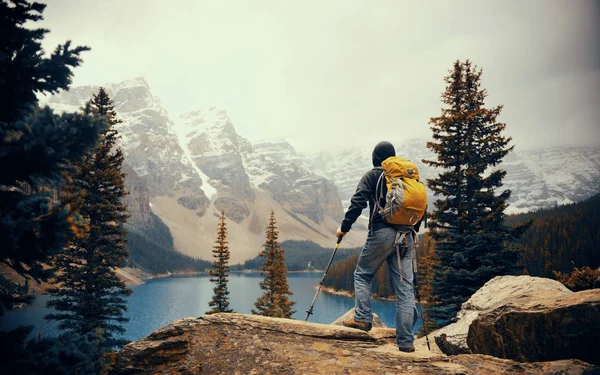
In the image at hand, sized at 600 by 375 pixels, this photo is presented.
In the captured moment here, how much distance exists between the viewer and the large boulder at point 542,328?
4.89m

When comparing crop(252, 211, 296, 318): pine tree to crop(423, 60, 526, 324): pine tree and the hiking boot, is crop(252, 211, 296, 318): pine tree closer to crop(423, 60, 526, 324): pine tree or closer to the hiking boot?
crop(423, 60, 526, 324): pine tree

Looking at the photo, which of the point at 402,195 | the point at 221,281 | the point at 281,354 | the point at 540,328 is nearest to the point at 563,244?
the point at 221,281

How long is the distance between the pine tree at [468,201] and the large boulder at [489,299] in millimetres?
5801

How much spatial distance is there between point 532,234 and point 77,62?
3315 inches

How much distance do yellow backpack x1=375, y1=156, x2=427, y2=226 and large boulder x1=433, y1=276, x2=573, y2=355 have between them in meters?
2.63

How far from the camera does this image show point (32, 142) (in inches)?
135

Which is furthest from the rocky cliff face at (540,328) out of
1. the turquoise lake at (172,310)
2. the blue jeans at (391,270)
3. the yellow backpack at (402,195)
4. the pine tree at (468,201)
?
the turquoise lake at (172,310)

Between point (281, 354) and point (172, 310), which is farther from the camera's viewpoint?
point (172, 310)

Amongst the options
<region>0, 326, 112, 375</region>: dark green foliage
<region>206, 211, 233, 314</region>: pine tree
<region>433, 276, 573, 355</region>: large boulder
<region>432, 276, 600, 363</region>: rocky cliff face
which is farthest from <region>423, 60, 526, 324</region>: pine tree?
<region>206, 211, 233, 314</region>: pine tree

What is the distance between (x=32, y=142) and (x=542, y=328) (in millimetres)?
7767

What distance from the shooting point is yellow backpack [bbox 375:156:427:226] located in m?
6.07

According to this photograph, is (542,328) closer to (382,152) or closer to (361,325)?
(361,325)

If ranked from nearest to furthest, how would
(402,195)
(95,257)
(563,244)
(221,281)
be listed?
1. (402,195)
2. (95,257)
3. (221,281)
4. (563,244)

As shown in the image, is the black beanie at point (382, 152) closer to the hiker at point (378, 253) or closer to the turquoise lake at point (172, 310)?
the hiker at point (378, 253)
